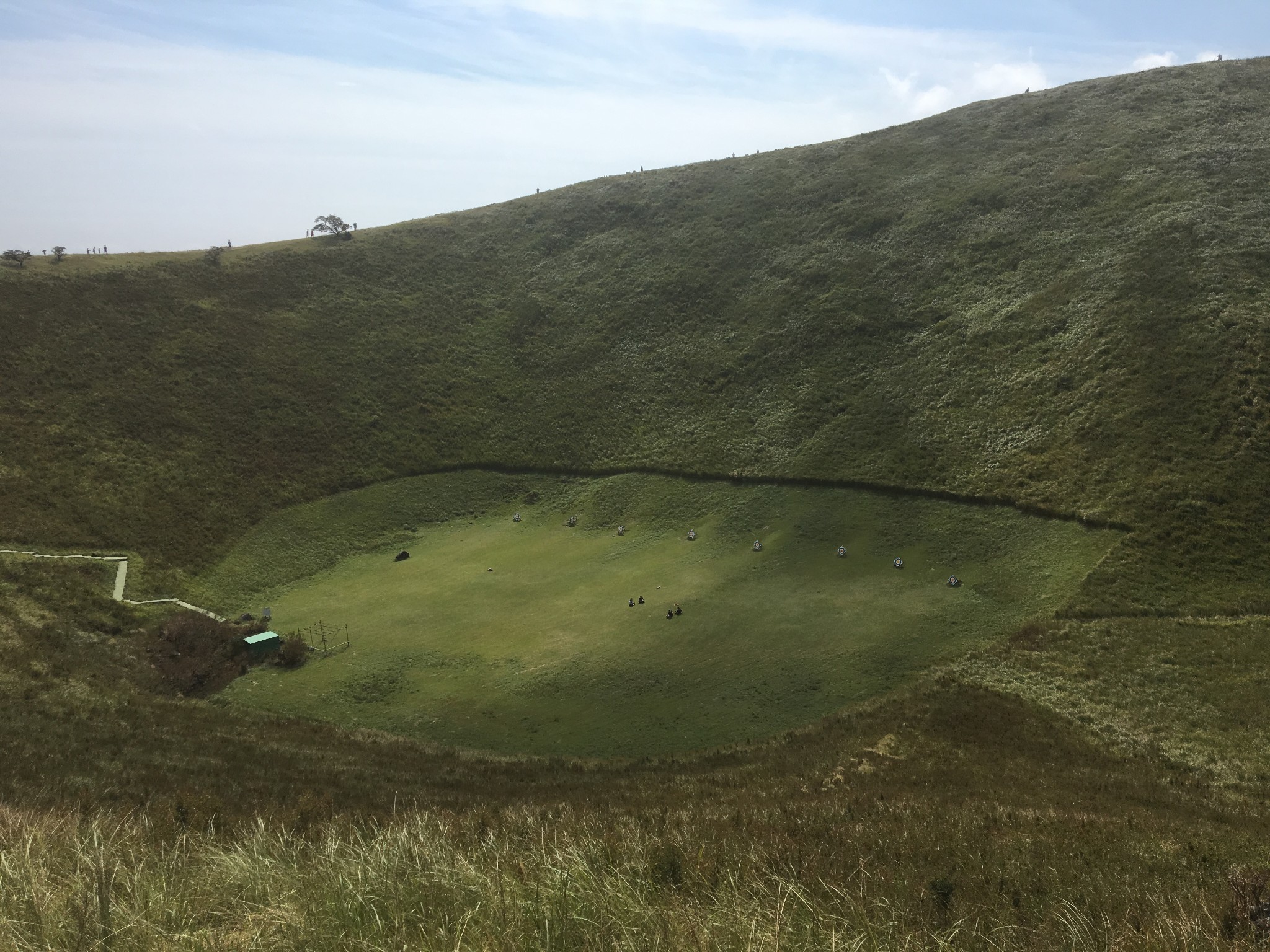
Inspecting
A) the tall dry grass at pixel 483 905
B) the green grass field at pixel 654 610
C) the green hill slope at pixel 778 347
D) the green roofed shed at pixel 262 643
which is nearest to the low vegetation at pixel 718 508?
the tall dry grass at pixel 483 905

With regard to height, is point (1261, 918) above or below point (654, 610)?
above

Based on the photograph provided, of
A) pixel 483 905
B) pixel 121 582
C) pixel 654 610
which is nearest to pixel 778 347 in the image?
pixel 654 610

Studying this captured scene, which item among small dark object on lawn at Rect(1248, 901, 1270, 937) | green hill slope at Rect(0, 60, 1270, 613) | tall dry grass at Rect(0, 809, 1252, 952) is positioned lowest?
small dark object on lawn at Rect(1248, 901, 1270, 937)

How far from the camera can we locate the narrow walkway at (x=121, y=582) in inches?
1865

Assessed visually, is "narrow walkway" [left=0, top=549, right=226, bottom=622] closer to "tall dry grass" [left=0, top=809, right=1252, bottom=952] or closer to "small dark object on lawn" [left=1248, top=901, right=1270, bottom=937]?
"tall dry grass" [left=0, top=809, right=1252, bottom=952]

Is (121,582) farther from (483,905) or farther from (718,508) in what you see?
(483,905)

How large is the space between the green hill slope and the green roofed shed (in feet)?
46.8

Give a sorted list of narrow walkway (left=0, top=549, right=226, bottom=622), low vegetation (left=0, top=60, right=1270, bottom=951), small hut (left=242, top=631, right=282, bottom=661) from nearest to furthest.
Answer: low vegetation (left=0, top=60, right=1270, bottom=951) → small hut (left=242, top=631, right=282, bottom=661) → narrow walkway (left=0, top=549, right=226, bottom=622)

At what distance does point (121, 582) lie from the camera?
4897 cm

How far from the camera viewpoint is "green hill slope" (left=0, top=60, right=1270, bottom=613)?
171ft

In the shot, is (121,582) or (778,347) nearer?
(121,582)

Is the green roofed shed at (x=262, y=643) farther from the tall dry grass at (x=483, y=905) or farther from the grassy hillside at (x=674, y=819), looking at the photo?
the tall dry grass at (x=483, y=905)

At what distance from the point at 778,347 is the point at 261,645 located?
51150 millimetres

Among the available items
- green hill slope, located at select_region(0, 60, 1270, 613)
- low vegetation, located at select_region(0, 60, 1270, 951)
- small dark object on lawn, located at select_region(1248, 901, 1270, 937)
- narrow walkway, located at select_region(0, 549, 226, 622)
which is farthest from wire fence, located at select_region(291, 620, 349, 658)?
small dark object on lawn, located at select_region(1248, 901, 1270, 937)
